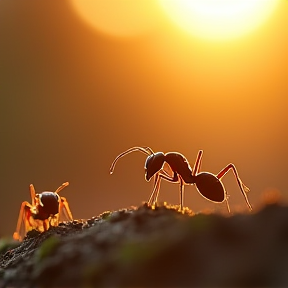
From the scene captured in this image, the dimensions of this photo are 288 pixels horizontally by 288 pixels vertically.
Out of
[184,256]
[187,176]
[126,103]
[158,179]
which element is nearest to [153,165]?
[158,179]

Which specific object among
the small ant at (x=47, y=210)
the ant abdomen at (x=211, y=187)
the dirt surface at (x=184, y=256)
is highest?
the small ant at (x=47, y=210)

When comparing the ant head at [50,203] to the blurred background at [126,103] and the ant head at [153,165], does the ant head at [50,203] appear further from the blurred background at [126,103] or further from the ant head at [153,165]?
the blurred background at [126,103]

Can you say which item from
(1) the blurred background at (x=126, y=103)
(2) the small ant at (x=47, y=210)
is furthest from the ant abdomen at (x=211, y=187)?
(1) the blurred background at (x=126, y=103)

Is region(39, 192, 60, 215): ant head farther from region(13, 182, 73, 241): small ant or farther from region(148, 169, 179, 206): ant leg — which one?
region(148, 169, 179, 206): ant leg

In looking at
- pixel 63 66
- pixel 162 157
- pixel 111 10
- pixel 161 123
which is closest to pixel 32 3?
pixel 63 66

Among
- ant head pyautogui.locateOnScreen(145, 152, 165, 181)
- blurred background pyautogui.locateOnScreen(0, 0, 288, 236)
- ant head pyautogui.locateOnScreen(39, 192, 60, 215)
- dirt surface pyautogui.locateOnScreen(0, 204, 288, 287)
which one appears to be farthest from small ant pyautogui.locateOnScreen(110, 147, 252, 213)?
blurred background pyautogui.locateOnScreen(0, 0, 288, 236)

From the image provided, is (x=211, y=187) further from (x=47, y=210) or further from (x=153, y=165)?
(x=47, y=210)
